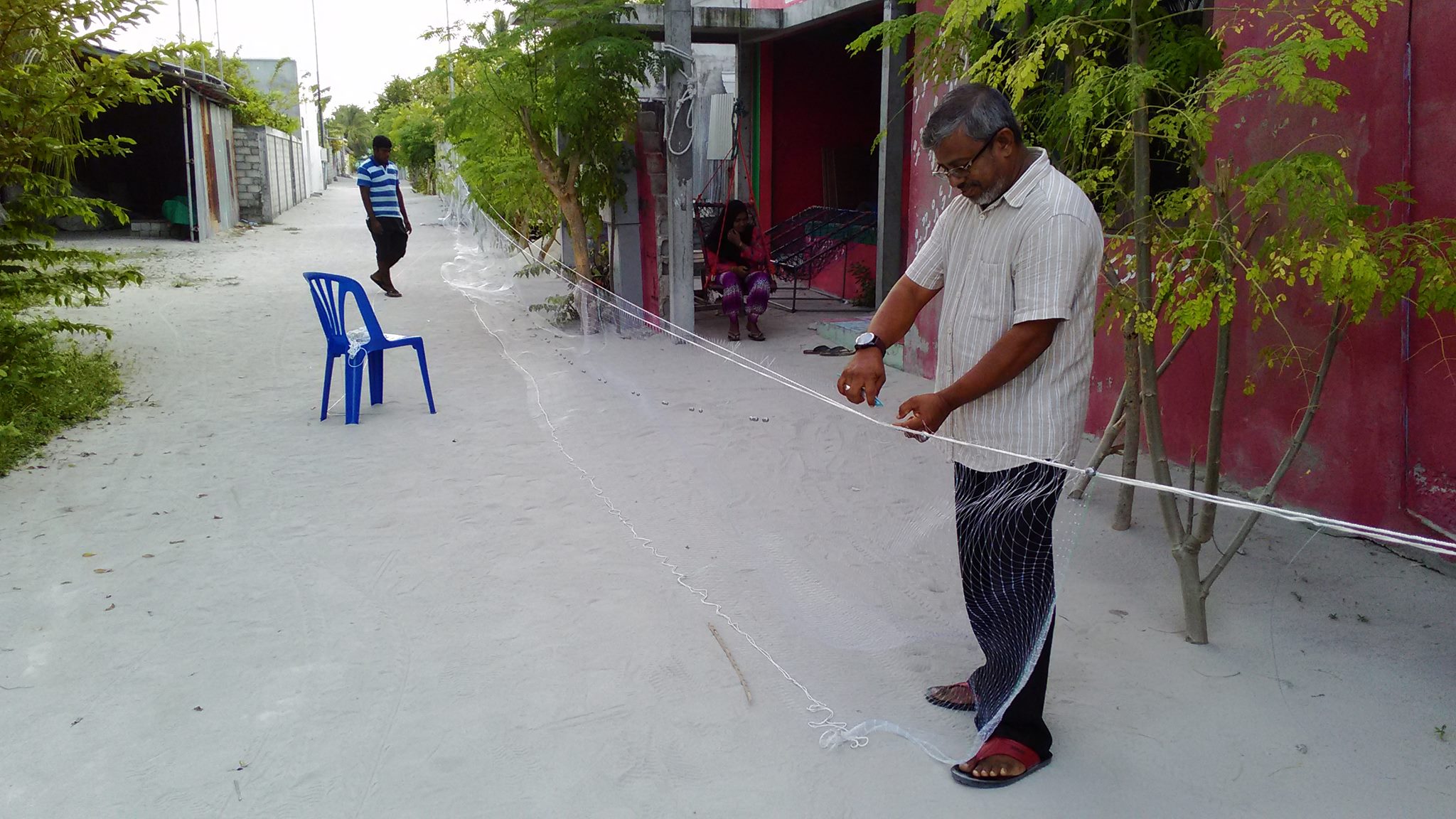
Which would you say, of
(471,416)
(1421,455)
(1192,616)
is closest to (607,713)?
(1192,616)

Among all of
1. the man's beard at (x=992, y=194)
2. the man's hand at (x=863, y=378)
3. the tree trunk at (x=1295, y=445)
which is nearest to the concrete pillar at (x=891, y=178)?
the tree trunk at (x=1295, y=445)

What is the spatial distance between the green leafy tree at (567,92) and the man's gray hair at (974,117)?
639cm

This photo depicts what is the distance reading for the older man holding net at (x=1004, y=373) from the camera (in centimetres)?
237

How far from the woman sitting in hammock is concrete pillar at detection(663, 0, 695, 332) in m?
0.36

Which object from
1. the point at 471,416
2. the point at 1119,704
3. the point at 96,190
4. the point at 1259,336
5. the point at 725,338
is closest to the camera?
the point at 1119,704

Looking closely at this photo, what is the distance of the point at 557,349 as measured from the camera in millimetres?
8656

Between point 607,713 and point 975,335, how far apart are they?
1452mm

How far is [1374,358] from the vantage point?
391cm

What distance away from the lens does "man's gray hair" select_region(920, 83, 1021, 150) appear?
92.8 inches

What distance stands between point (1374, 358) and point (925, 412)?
2.46 metres

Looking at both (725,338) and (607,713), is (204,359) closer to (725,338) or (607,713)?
(725,338)

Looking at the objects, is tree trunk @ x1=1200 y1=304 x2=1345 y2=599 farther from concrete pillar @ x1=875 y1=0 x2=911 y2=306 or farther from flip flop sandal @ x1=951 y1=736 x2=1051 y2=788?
concrete pillar @ x1=875 y1=0 x2=911 y2=306

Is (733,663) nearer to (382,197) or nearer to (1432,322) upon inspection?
(1432,322)

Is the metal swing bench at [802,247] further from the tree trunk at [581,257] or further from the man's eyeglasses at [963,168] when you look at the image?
the man's eyeglasses at [963,168]
